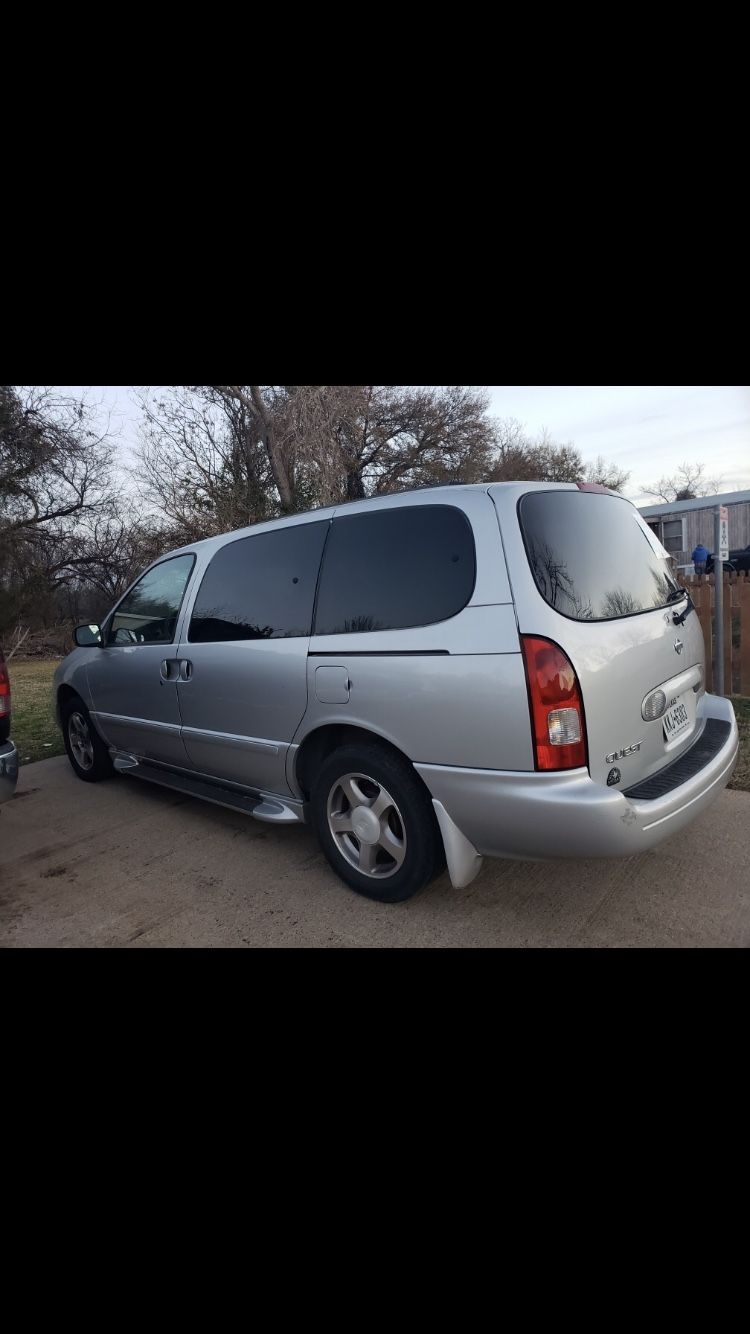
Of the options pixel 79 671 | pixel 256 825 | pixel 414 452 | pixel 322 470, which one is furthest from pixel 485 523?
pixel 414 452

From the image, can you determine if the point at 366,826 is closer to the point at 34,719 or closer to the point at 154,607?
the point at 154,607

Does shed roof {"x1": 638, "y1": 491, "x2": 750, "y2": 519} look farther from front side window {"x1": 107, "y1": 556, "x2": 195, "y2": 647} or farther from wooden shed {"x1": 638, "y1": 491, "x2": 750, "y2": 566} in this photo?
front side window {"x1": 107, "y1": 556, "x2": 195, "y2": 647}

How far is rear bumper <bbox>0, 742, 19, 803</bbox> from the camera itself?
12.0 feet

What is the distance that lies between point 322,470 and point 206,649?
12.2 m

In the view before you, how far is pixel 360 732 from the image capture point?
3.16m

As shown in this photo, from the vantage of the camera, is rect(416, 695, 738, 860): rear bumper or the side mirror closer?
rect(416, 695, 738, 860): rear bumper

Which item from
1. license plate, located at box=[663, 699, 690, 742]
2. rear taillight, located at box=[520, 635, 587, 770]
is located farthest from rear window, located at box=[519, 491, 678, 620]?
license plate, located at box=[663, 699, 690, 742]

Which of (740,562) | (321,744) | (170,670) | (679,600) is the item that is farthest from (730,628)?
(740,562)

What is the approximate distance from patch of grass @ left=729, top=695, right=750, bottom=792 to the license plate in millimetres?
1599

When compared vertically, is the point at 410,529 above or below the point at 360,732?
above

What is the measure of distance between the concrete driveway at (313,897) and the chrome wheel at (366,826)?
0.63ft

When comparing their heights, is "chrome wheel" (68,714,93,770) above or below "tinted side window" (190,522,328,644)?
below

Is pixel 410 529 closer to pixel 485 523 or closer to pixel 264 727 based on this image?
pixel 485 523

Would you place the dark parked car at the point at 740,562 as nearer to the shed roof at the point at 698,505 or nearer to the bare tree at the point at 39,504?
the shed roof at the point at 698,505
